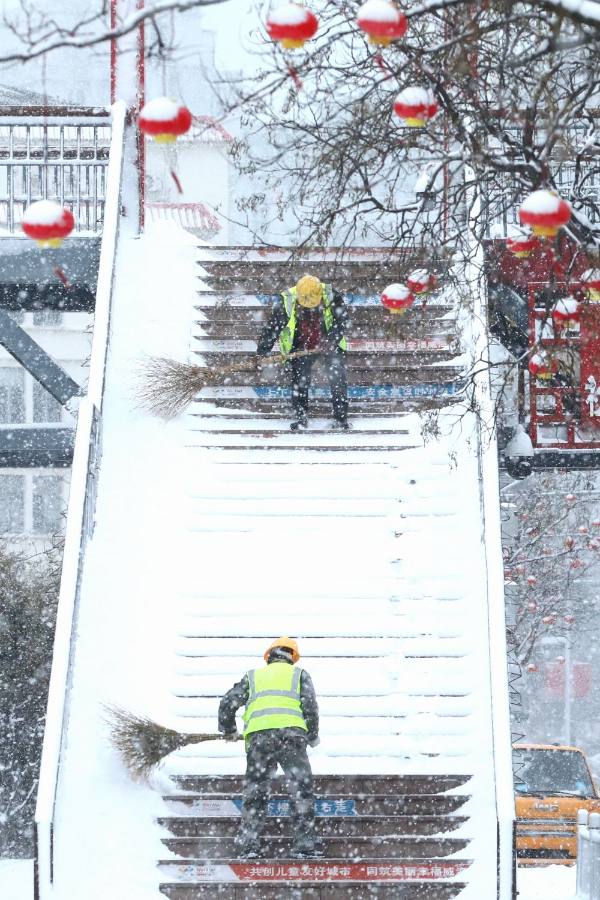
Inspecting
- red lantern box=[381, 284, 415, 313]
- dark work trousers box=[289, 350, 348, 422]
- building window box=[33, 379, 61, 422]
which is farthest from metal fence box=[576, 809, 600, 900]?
building window box=[33, 379, 61, 422]

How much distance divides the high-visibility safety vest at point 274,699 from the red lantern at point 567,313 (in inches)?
104

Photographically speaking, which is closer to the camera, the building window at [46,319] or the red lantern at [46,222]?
the red lantern at [46,222]

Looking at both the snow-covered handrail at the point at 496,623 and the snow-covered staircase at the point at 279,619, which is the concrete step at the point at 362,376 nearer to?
the snow-covered staircase at the point at 279,619

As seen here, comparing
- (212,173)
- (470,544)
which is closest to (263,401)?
(470,544)

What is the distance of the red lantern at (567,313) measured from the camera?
7.51 meters

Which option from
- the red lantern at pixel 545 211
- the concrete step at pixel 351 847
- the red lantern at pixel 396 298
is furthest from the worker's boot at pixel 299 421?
the red lantern at pixel 545 211

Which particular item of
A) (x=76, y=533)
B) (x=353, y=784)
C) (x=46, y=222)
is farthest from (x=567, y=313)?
(x=76, y=533)

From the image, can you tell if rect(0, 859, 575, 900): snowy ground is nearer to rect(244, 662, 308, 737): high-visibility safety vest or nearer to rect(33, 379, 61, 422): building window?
rect(244, 662, 308, 737): high-visibility safety vest

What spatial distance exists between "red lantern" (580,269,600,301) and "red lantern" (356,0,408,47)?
91.7 inches

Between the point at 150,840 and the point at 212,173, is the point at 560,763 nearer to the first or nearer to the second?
the point at 150,840

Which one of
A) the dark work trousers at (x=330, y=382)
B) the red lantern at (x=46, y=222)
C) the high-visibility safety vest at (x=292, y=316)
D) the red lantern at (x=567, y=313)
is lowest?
the red lantern at (x=46, y=222)

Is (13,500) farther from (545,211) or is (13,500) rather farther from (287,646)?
(545,211)

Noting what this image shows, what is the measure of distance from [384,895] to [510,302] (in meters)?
6.48

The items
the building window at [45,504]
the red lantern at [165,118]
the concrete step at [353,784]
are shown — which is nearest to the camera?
the red lantern at [165,118]
